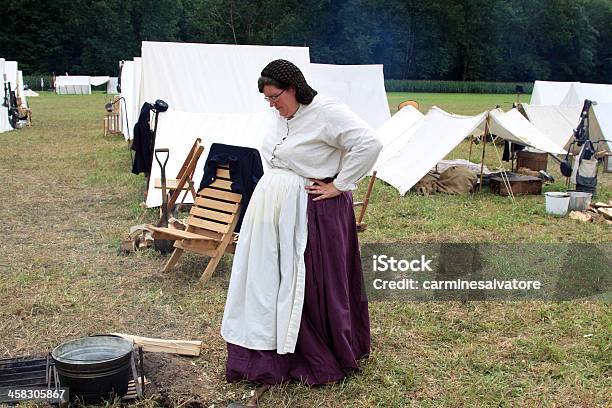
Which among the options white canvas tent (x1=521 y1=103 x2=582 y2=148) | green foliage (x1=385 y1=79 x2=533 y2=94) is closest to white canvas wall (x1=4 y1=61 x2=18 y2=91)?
white canvas tent (x1=521 y1=103 x2=582 y2=148)

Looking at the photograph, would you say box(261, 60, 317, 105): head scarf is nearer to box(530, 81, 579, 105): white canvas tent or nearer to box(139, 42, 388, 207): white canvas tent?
box(139, 42, 388, 207): white canvas tent

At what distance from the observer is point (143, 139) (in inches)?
271

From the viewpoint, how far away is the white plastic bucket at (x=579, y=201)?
6.91 metres

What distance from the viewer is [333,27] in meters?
A: 50.9

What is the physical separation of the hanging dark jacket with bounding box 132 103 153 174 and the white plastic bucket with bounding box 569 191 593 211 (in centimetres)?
465

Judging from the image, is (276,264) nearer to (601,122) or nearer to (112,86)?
(601,122)

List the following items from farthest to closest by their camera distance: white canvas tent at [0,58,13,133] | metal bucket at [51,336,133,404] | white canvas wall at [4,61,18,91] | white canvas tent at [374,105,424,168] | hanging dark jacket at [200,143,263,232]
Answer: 1. white canvas wall at [4,61,18,91]
2. white canvas tent at [0,58,13,133]
3. white canvas tent at [374,105,424,168]
4. hanging dark jacket at [200,143,263,232]
5. metal bucket at [51,336,133,404]

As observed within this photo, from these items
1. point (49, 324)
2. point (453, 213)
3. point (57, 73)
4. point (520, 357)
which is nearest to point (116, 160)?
point (453, 213)

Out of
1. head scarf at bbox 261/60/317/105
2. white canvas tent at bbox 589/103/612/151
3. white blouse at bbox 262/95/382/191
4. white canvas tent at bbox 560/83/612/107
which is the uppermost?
head scarf at bbox 261/60/317/105

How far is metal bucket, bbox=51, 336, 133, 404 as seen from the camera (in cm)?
262

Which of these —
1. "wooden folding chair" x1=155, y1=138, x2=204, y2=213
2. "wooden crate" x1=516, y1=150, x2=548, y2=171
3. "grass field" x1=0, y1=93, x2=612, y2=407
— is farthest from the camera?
"wooden crate" x1=516, y1=150, x2=548, y2=171

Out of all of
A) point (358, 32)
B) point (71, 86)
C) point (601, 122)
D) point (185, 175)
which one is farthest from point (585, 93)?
point (358, 32)

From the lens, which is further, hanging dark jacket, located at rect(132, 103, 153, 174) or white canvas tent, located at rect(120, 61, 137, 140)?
white canvas tent, located at rect(120, 61, 137, 140)

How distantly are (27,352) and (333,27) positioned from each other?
5005 centimetres
